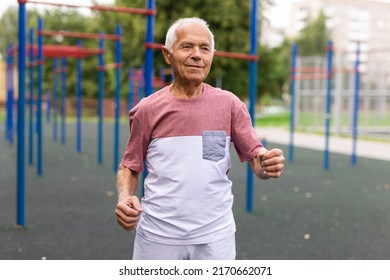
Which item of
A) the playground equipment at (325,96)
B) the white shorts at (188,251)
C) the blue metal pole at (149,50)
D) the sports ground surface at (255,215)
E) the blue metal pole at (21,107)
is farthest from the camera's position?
the playground equipment at (325,96)

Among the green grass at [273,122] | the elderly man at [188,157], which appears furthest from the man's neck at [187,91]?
the green grass at [273,122]

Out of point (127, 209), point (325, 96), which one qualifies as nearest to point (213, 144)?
point (127, 209)

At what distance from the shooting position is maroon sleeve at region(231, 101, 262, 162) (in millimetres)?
1765

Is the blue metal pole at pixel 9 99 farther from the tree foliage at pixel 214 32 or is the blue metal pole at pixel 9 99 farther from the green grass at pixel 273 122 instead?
the green grass at pixel 273 122

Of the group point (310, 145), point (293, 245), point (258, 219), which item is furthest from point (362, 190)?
point (310, 145)

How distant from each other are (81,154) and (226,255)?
1014 cm

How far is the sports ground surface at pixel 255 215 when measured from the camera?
4410mm

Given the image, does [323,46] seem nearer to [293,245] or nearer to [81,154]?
[81,154]

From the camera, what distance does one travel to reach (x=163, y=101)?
5.71 ft

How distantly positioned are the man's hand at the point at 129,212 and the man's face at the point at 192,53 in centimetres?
38

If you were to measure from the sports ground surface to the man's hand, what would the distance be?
256 centimetres

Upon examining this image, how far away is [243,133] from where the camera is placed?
1778mm

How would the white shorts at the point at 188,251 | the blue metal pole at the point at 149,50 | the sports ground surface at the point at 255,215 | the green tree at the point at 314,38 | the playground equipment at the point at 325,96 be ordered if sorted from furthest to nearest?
the green tree at the point at 314,38, the playground equipment at the point at 325,96, the blue metal pole at the point at 149,50, the sports ground surface at the point at 255,215, the white shorts at the point at 188,251

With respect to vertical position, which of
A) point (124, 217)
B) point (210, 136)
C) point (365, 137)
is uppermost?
point (210, 136)
